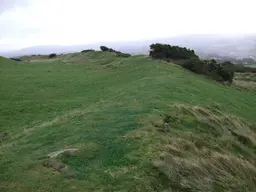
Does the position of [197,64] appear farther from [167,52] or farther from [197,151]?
[197,151]

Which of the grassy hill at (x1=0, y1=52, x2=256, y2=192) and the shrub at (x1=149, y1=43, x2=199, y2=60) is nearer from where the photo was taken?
the grassy hill at (x1=0, y1=52, x2=256, y2=192)

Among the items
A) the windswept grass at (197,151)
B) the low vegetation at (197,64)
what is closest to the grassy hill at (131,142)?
the windswept grass at (197,151)

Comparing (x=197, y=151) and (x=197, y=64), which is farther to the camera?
(x=197, y=64)

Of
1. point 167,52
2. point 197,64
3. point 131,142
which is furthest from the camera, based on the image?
point 167,52

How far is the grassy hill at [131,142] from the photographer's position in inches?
502

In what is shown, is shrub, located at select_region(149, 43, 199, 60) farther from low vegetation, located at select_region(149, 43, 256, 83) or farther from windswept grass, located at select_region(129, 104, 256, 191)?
windswept grass, located at select_region(129, 104, 256, 191)

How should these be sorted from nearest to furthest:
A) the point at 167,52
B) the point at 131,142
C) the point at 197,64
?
the point at 131,142, the point at 197,64, the point at 167,52

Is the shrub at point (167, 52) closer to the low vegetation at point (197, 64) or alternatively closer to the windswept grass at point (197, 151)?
the low vegetation at point (197, 64)

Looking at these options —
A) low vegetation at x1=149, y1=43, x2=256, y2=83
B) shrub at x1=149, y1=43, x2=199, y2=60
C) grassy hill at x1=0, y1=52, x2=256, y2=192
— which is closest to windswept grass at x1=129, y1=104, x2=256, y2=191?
grassy hill at x1=0, y1=52, x2=256, y2=192

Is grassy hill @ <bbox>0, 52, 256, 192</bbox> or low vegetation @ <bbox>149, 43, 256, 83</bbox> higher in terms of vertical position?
grassy hill @ <bbox>0, 52, 256, 192</bbox>

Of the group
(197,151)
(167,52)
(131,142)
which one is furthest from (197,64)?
(131,142)

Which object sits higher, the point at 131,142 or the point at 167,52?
the point at 131,142

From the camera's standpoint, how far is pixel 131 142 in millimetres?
16078

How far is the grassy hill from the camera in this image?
12.8 metres
